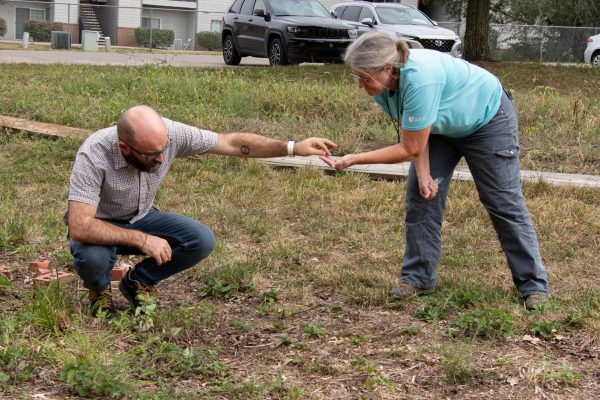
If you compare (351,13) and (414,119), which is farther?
(351,13)

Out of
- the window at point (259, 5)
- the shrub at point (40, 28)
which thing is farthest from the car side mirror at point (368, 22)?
the shrub at point (40, 28)

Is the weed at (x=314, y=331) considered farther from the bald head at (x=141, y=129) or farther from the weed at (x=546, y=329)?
the bald head at (x=141, y=129)

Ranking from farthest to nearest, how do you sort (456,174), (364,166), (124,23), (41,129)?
1. (124,23)
2. (41,129)
3. (364,166)
4. (456,174)

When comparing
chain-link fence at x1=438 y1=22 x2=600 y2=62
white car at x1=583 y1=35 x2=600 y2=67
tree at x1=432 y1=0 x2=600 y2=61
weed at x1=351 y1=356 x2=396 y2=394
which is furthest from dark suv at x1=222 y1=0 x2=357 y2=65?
tree at x1=432 y1=0 x2=600 y2=61

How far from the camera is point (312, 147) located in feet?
15.5

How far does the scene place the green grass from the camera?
4.06m

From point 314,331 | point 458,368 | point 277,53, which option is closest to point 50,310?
point 314,331

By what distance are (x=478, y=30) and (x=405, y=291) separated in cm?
1603

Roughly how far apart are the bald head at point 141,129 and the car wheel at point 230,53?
16.8m

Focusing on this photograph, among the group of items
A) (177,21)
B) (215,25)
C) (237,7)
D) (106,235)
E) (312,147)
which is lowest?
(106,235)

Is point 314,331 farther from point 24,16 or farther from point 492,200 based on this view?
point 24,16

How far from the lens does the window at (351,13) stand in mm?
21547

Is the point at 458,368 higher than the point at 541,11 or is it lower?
lower

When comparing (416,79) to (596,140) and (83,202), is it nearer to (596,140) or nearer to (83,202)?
(83,202)
